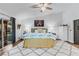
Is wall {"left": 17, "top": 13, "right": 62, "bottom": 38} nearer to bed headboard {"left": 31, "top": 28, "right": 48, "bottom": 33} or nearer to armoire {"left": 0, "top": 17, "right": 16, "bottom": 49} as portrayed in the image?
bed headboard {"left": 31, "top": 28, "right": 48, "bottom": 33}

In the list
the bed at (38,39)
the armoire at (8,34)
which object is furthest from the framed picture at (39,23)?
the armoire at (8,34)

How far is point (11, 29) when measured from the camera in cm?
302

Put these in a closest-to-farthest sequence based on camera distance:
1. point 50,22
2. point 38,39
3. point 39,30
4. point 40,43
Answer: point 39,30 → point 50,22 → point 38,39 → point 40,43

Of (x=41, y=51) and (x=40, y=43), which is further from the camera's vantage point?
(x=40, y=43)

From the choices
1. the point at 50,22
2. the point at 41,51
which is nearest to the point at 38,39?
the point at 41,51

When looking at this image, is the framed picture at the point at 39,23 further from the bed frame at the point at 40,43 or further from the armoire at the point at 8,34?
the armoire at the point at 8,34

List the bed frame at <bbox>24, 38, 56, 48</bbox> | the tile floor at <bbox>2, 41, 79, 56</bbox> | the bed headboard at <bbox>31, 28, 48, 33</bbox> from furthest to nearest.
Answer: the bed frame at <bbox>24, 38, 56, 48</bbox>
the bed headboard at <bbox>31, 28, 48, 33</bbox>
the tile floor at <bbox>2, 41, 79, 56</bbox>

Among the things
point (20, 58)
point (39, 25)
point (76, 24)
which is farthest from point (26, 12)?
point (76, 24)

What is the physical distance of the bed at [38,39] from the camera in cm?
291

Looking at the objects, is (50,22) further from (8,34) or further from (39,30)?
(8,34)

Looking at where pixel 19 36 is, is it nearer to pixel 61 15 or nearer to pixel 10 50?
pixel 10 50

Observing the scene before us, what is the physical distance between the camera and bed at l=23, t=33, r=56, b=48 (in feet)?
9.56

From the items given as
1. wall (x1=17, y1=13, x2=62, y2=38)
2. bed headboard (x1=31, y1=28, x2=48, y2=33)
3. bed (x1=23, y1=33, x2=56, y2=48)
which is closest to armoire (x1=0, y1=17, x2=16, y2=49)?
wall (x1=17, y1=13, x2=62, y2=38)

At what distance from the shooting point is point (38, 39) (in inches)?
132
